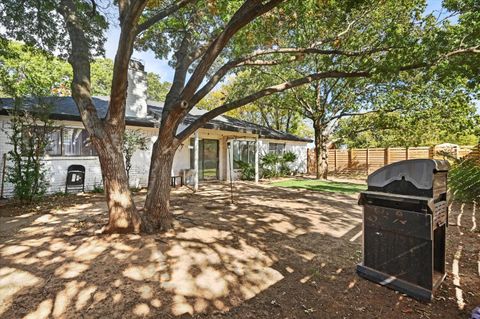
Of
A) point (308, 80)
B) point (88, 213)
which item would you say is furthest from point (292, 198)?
point (88, 213)

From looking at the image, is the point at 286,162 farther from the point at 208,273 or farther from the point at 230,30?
the point at 208,273

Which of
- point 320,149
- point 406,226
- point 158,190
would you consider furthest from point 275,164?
point 406,226

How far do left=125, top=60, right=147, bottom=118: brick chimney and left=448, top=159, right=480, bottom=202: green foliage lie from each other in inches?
492

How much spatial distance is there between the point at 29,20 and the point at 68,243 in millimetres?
5851

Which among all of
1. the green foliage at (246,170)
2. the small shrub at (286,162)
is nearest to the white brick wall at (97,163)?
the green foliage at (246,170)

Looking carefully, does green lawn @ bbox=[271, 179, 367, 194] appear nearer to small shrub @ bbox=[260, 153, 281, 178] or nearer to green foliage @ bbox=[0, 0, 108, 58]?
small shrub @ bbox=[260, 153, 281, 178]

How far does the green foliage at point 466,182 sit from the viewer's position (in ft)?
25.5

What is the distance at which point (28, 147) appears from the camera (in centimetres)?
718

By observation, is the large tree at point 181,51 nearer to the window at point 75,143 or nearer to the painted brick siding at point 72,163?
the window at point 75,143

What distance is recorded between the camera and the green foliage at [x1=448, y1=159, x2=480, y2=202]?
7762 mm

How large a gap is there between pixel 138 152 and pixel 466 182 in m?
12.1

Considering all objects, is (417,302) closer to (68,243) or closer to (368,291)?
(368,291)

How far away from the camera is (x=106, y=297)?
2.61 m

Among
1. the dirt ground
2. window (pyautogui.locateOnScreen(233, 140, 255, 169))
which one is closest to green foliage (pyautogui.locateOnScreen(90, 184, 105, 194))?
the dirt ground
